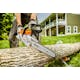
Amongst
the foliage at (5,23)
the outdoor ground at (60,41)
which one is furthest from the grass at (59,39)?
the foliage at (5,23)

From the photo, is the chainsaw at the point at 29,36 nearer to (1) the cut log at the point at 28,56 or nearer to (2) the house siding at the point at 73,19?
(1) the cut log at the point at 28,56

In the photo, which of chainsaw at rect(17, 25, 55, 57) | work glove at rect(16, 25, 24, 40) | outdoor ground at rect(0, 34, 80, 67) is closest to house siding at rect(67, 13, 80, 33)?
outdoor ground at rect(0, 34, 80, 67)

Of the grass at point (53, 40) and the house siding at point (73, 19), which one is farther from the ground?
the house siding at point (73, 19)

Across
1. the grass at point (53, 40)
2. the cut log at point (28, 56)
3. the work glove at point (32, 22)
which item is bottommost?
the cut log at point (28, 56)

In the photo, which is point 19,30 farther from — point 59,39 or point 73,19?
point 73,19

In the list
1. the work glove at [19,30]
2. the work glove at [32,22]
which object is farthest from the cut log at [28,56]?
the work glove at [32,22]

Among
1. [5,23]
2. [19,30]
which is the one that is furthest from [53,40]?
[5,23]
